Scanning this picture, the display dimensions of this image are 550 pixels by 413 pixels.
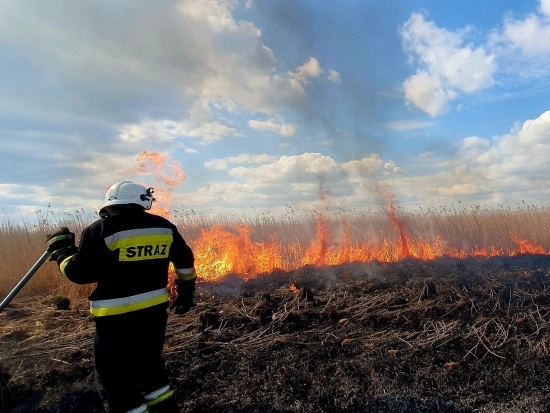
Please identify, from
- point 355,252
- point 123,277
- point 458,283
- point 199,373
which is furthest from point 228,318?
point 355,252

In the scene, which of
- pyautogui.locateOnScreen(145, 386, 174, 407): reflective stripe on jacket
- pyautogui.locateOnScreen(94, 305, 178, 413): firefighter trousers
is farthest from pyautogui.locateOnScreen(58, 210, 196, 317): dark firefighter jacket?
pyautogui.locateOnScreen(145, 386, 174, 407): reflective stripe on jacket

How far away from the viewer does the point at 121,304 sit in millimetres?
3312

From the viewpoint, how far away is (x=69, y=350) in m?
5.57

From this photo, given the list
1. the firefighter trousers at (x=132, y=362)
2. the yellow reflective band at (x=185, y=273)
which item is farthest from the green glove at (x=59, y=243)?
the yellow reflective band at (x=185, y=273)

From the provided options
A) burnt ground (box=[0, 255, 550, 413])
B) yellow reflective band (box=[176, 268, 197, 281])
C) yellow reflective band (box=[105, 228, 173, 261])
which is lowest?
burnt ground (box=[0, 255, 550, 413])

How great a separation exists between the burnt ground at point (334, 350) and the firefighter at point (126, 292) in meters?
0.86

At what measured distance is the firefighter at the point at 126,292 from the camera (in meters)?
3.31

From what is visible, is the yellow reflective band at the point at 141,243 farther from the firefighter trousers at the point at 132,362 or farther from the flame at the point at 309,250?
the flame at the point at 309,250

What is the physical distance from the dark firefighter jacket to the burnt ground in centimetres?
154

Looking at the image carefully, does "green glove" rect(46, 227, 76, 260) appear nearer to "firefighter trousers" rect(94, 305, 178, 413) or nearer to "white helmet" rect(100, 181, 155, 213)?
"white helmet" rect(100, 181, 155, 213)

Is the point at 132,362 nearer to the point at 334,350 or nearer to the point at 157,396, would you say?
the point at 157,396

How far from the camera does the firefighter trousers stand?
3.30 metres

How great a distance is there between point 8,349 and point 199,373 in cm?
347

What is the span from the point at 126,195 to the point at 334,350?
3.40m
